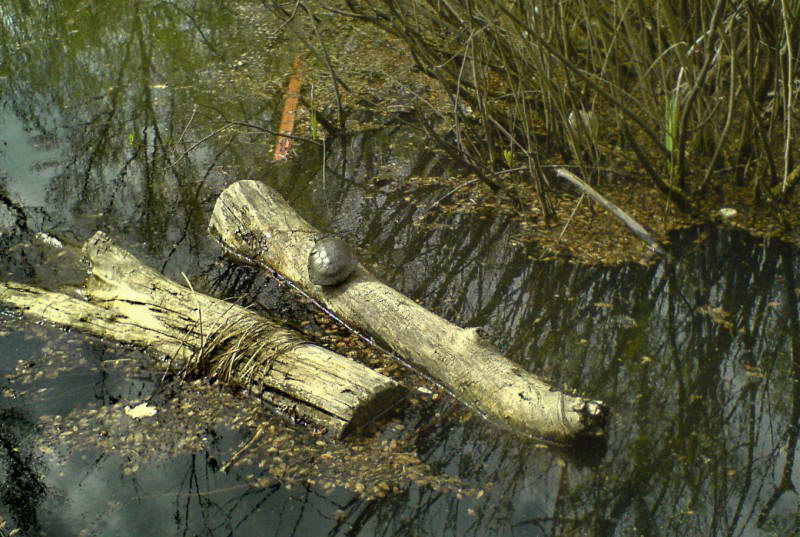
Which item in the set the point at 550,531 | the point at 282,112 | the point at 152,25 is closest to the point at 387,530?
the point at 550,531

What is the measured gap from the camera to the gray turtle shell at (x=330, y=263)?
4.86 m

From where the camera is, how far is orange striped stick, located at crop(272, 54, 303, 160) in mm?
6914

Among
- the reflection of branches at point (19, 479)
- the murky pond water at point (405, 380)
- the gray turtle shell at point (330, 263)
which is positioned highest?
the gray turtle shell at point (330, 263)

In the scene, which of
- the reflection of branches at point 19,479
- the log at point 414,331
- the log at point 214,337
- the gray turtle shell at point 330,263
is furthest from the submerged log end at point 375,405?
the reflection of branches at point 19,479

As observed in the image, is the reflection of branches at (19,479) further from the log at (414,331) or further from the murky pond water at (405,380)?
the log at (414,331)

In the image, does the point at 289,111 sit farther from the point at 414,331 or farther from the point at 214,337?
the point at 414,331

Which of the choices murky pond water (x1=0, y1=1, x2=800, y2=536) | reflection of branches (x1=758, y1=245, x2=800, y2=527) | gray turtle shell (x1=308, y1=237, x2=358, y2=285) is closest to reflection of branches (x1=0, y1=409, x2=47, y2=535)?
murky pond water (x1=0, y1=1, x2=800, y2=536)

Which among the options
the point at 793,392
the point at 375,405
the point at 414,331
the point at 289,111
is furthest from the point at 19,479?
the point at 289,111

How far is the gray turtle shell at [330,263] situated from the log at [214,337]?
45 centimetres

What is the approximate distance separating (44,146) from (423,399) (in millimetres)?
4261

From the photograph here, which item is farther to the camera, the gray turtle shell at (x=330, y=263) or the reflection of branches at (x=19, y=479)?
the gray turtle shell at (x=330, y=263)

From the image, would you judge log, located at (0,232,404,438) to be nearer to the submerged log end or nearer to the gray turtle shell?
the submerged log end

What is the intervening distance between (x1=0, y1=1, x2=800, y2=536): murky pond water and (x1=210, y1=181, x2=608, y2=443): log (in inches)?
4.6

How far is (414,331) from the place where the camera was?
4508 mm
